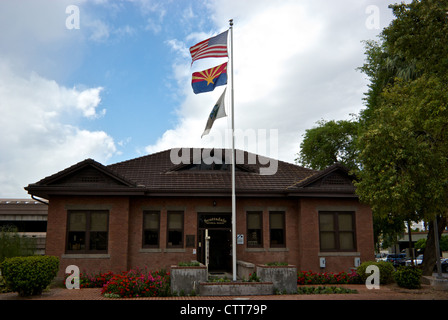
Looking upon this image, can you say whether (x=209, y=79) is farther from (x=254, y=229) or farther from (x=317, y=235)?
(x=317, y=235)

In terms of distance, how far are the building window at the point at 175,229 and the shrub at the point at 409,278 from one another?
32.6 ft

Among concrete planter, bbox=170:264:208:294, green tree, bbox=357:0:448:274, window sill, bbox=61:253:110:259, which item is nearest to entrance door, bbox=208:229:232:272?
window sill, bbox=61:253:110:259

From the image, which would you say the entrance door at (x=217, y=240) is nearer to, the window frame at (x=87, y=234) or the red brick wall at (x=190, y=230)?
the red brick wall at (x=190, y=230)

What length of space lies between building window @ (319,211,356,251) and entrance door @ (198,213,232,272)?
473cm

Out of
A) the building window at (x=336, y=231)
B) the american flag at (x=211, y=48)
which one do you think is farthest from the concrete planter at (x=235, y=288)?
the american flag at (x=211, y=48)

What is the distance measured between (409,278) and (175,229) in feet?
35.1

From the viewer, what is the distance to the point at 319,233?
2006 centimetres

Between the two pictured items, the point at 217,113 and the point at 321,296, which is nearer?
the point at 321,296

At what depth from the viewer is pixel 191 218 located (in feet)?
65.3

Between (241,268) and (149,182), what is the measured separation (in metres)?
6.39

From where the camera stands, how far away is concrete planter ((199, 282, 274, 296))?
14266 mm

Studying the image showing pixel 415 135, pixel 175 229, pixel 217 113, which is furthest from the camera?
pixel 175 229

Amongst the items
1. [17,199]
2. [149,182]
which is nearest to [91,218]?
[149,182]

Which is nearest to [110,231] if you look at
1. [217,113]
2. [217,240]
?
[217,240]
